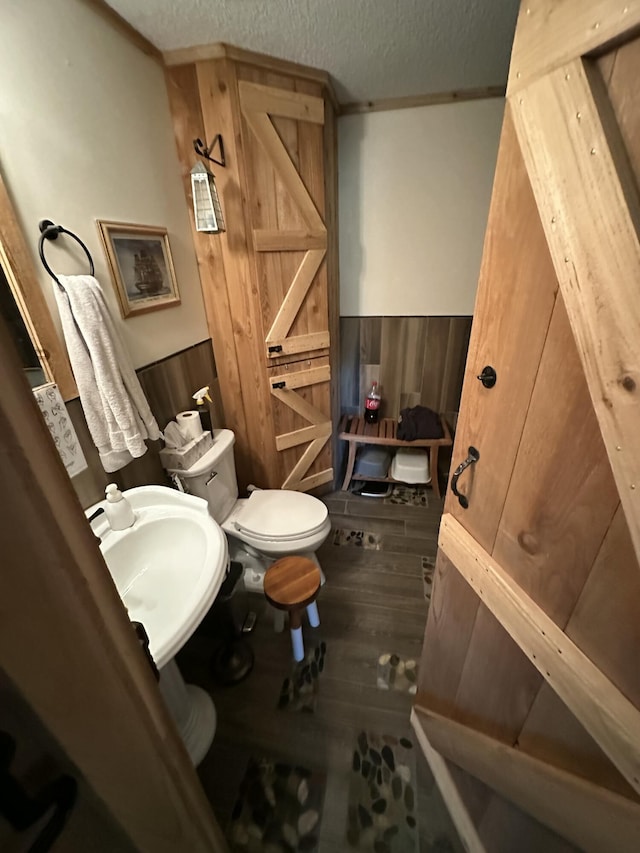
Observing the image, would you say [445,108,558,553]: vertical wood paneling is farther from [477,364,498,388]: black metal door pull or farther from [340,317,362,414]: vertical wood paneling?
[340,317,362,414]: vertical wood paneling

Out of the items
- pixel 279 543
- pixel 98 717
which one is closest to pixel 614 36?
pixel 98 717

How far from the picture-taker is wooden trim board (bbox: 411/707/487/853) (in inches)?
34.7

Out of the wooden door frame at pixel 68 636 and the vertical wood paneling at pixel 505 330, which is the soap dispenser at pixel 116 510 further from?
the vertical wood paneling at pixel 505 330

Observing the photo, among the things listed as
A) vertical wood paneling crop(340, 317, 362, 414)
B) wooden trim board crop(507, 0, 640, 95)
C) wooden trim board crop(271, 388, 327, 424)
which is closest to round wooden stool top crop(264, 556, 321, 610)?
wooden trim board crop(271, 388, 327, 424)

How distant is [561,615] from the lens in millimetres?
543

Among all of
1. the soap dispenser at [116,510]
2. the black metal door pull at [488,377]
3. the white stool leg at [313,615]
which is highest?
the black metal door pull at [488,377]

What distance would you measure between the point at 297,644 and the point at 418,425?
1.46m

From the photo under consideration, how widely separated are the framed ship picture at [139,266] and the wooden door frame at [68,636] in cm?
106

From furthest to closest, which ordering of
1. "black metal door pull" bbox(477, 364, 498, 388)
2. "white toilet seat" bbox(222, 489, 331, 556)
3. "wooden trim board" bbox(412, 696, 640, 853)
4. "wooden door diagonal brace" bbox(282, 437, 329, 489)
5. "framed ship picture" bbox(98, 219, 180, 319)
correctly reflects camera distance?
"wooden door diagonal brace" bbox(282, 437, 329, 489) → "white toilet seat" bbox(222, 489, 331, 556) → "framed ship picture" bbox(98, 219, 180, 319) → "black metal door pull" bbox(477, 364, 498, 388) → "wooden trim board" bbox(412, 696, 640, 853)

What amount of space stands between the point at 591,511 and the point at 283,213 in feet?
5.58

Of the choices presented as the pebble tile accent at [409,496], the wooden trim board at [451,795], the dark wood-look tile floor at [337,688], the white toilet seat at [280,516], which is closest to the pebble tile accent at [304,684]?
the dark wood-look tile floor at [337,688]

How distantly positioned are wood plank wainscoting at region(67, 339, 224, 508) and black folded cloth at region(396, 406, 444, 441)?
47.1 inches

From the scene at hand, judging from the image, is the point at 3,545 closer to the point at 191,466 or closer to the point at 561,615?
the point at 561,615

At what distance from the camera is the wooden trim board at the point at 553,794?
0.49 meters
